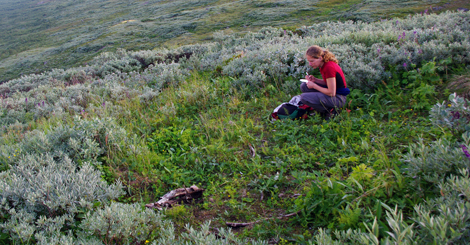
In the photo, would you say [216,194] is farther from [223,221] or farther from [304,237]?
[304,237]

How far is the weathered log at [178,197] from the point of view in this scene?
3812mm

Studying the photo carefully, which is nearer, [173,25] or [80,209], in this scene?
[80,209]

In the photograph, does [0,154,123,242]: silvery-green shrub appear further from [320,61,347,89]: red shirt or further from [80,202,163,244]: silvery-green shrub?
[320,61,347,89]: red shirt

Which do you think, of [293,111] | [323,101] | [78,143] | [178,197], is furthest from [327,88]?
[78,143]

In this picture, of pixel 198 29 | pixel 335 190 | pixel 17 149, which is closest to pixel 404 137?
pixel 335 190

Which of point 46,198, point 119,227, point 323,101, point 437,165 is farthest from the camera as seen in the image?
point 323,101

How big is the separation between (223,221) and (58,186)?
2.31m

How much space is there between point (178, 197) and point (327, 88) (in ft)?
12.4

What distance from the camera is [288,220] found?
331 cm

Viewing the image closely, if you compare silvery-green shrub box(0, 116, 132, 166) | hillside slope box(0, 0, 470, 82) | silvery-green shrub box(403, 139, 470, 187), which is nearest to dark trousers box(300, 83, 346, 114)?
silvery-green shrub box(403, 139, 470, 187)

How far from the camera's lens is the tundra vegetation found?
108 inches

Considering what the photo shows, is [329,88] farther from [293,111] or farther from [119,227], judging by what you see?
[119,227]

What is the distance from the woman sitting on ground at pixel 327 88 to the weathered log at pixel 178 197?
3.06m

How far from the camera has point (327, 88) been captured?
5.66 m
